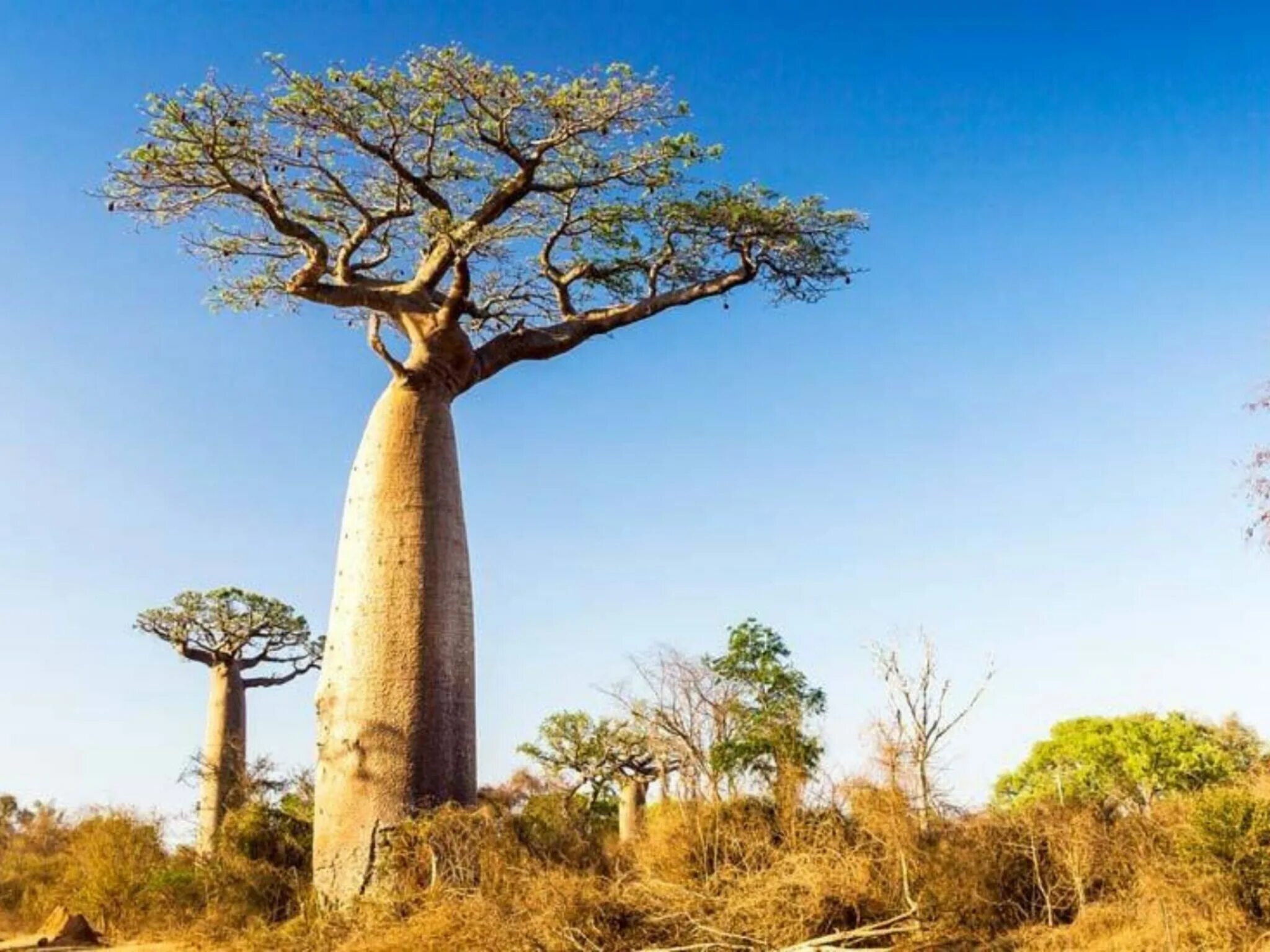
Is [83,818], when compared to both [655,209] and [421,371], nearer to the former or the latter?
[421,371]

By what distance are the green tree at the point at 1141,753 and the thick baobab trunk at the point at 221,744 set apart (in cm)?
1220

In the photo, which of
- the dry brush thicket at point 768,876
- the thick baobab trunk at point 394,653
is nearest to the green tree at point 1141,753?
the dry brush thicket at point 768,876

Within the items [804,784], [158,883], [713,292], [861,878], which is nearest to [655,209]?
[713,292]

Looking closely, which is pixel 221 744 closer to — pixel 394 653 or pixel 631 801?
pixel 631 801

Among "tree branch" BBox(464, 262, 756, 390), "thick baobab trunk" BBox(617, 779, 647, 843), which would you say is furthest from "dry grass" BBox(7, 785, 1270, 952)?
"thick baobab trunk" BBox(617, 779, 647, 843)

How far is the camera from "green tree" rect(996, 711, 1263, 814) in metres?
19.1

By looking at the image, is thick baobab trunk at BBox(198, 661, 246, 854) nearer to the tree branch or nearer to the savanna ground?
the savanna ground

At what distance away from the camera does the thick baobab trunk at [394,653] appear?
20.1 feet

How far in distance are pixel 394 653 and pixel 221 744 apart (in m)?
7.90

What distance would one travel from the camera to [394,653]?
20.9 ft

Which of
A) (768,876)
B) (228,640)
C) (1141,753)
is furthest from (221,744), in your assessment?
(1141,753)

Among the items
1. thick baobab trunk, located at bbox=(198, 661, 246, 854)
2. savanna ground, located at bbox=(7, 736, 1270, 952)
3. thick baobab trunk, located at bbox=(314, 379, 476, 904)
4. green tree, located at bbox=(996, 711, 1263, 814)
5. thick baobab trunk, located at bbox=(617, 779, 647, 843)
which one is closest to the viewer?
savanna ground, located at bbox=(7, 736, 1270, 952)

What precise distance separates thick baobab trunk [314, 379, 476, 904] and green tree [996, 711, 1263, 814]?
1313 centimetres

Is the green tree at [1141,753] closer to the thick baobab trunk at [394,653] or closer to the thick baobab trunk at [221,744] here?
the thick baobab trunk at [221,744]
